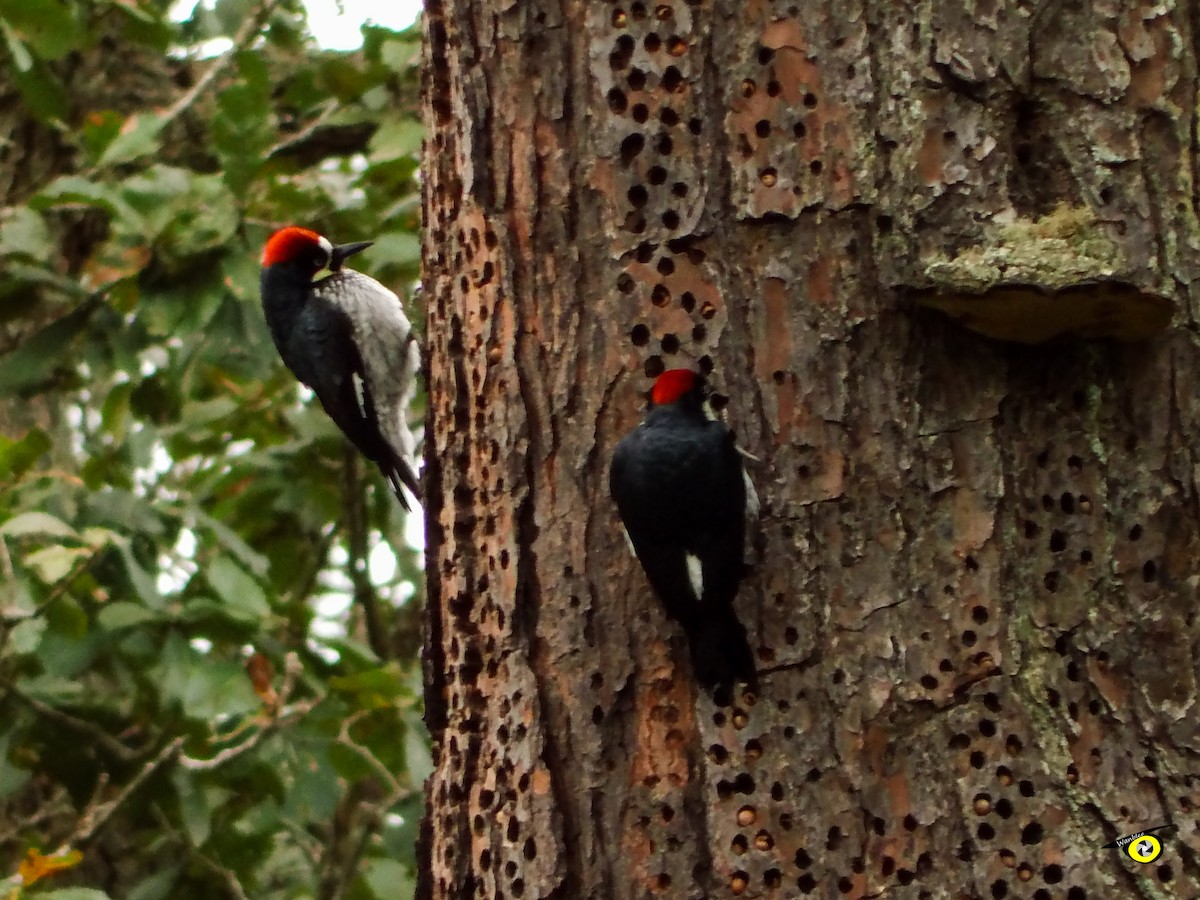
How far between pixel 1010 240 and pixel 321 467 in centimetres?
308

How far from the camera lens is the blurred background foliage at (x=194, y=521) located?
3791 mm

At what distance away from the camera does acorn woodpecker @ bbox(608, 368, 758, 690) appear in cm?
197

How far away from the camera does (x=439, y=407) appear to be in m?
A: 2.42

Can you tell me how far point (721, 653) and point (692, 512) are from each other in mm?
263

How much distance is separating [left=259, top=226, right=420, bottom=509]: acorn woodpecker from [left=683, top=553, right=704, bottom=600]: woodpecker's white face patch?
7.33ft

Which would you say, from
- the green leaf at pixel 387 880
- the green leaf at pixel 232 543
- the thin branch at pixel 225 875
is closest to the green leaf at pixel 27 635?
the green leaf at pixel 232 543

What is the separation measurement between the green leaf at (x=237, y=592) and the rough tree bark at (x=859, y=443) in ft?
5.35

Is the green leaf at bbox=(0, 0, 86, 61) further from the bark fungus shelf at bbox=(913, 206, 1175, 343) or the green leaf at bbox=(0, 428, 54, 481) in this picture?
the bark fungus shelf at bbox=(913, 206, 1175, 343)

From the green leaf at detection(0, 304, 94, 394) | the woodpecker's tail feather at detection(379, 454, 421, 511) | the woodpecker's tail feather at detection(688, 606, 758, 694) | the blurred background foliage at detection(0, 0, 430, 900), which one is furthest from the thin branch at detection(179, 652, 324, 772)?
the woodpecker's tail feather at detection(688, 606, 758, 694)

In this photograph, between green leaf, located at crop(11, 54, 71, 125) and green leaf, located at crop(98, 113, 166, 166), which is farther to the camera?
green leaf, located at crop(11, 54, 71, 125)

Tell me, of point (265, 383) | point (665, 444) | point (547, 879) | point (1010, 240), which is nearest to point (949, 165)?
point (1010, 240)

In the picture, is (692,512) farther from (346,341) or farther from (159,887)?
(159,887)

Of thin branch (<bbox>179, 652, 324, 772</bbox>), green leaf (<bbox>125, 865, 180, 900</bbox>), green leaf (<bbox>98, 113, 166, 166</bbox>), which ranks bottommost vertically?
green leaf (<bbox>125, 865, 180, 900</bbox>)

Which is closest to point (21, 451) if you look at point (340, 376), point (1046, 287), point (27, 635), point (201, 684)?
point (27, 635)
